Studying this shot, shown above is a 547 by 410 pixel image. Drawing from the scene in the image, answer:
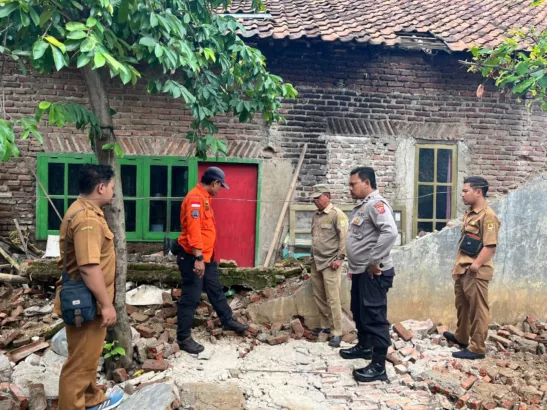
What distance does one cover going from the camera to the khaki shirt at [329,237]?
176 inches

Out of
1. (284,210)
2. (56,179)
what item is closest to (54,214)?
(56,179)

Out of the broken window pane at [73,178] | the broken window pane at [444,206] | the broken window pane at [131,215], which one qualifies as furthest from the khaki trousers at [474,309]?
the broken window pane at [73,178]

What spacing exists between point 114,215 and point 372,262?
219cm

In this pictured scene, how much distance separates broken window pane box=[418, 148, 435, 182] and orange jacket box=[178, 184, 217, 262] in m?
4.21

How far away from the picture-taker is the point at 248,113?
438 centimetres

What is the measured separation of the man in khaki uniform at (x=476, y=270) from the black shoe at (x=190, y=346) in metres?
2.44

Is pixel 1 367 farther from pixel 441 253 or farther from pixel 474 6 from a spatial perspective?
pixel 474 6

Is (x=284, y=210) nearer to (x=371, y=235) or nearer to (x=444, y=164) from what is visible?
(x=444, y=164)

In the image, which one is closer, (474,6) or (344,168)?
(344,168)

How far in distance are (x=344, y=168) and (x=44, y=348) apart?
15.5ft

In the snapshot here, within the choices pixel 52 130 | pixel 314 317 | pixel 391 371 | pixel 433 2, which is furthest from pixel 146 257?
pixel 433 2

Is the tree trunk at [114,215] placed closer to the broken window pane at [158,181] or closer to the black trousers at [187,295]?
the black trousers at [187,295]

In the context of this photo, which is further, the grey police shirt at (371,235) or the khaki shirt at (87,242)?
the grey police shirt at (371,235)

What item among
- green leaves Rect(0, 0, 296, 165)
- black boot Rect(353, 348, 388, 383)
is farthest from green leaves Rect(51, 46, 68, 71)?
black boot Rect(353, 348, 388, 383)
